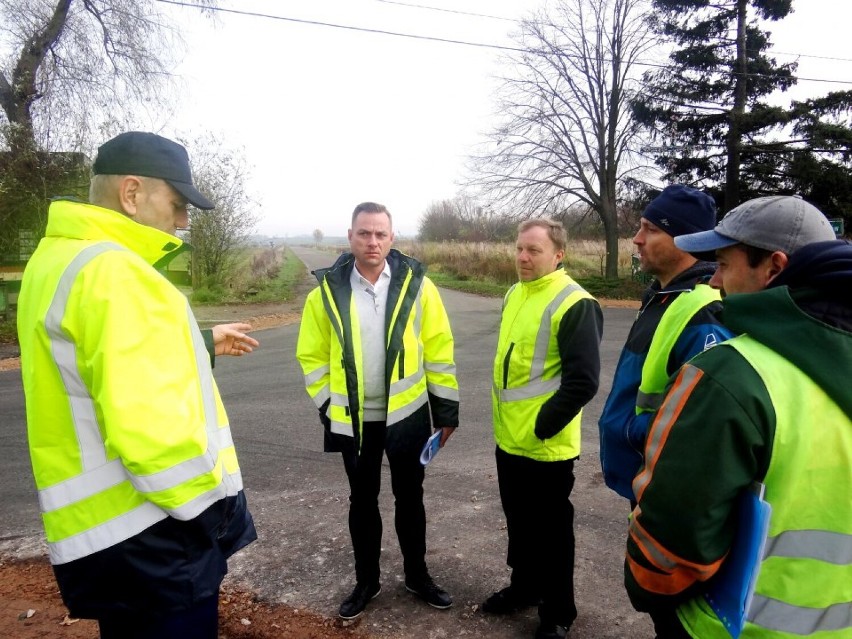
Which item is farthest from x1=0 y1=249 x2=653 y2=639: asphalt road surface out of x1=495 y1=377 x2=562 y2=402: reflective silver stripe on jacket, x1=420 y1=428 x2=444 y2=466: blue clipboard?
x1=495 y1=377 x2=562 y2=402: reflective silver stripe on jacket

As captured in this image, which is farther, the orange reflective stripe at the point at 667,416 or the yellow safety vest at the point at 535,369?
the yellow safety vest at the point at 535,369

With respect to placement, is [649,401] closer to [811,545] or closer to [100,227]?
[811,545]

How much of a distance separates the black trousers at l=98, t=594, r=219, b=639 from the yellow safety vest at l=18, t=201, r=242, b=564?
0.87 feet

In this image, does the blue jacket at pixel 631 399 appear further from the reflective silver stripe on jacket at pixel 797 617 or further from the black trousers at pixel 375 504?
the black trousers at pixel 375 504

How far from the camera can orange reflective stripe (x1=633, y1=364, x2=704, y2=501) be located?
1.39 meters

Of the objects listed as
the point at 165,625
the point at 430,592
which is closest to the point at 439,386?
the point at 430,592

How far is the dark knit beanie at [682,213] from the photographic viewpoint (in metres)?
2.44

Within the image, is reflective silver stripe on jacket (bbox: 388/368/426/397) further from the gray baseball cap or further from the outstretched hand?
the gray baseball cap

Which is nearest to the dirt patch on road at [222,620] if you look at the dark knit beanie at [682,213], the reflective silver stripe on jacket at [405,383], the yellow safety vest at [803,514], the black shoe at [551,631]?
the black shoe at [551,631]

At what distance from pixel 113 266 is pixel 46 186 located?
1495cm

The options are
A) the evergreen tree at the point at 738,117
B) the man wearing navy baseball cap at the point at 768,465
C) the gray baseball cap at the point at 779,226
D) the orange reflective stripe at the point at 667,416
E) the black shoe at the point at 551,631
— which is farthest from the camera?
the evergreen tree at the point at 738,117

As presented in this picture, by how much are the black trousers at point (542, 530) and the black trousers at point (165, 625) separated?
170cm

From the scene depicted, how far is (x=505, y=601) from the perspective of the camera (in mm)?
3080

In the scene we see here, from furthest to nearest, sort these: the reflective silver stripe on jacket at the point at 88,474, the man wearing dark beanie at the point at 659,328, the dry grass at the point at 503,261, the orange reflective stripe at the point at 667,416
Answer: the dry grass at the point at 503,261, the man wearing dark beanie at the point at 659,328, the reflective silver stripe on jacket at the point at 88,474, the orange reflective stripe at the point at 667,416
